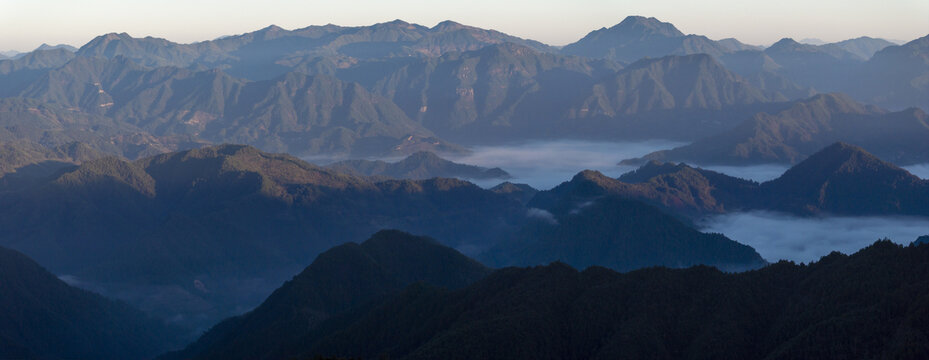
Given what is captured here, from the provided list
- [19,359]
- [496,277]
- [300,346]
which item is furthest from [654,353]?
[19,359]

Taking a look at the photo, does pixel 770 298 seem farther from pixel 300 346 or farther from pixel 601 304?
pixel 300 346

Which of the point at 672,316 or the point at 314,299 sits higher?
the point at 314,299

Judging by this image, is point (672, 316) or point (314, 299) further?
point (314, 299)

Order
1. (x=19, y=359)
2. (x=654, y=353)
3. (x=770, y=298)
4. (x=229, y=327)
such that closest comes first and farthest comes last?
(x=654, y=353) → (x=770, y=298) → (x=19, y=359) → (x=229, y=327)

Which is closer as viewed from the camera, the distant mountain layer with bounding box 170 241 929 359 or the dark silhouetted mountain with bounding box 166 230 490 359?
the distant mountain layer with bounding box 170 241 929 359
